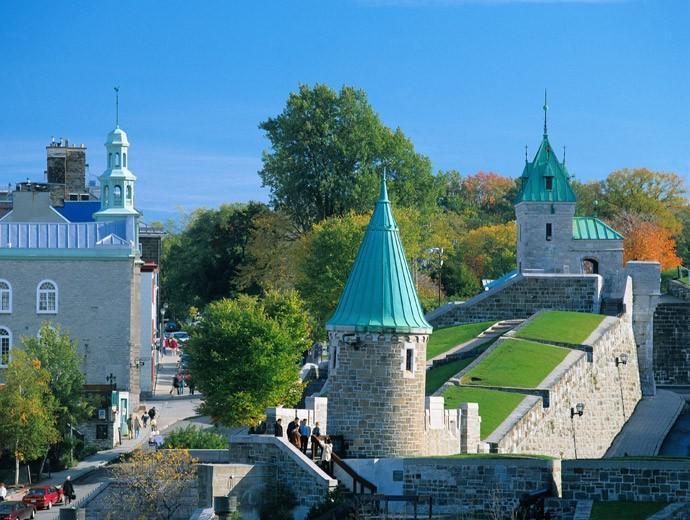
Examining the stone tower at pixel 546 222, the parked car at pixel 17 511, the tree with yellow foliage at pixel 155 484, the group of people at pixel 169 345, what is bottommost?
the parked car at pixel 17 511

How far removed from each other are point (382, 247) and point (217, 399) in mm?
23819

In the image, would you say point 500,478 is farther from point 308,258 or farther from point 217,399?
point 308,258

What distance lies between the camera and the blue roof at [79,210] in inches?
3634

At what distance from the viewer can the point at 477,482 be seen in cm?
3850

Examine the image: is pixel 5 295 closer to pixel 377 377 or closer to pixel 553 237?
pixel 553 237

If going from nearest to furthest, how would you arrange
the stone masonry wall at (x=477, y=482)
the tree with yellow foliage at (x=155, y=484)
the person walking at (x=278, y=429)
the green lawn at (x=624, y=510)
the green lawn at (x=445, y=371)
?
the green lawn at (x=624, y=510) < the stone masonry wall at (x=477, y=482) < the person walking at (x=278, y=429) < the tree with yellow foliage at (x=155, y=484) < the green lawn at (x=445, y=371)

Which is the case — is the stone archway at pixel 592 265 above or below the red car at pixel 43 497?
above

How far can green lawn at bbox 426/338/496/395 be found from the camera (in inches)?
2189

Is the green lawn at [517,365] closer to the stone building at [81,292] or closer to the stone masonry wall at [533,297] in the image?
the stone masonry wall at [533,297]

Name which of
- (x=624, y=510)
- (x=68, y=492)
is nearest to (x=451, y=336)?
(x=68, y=492)

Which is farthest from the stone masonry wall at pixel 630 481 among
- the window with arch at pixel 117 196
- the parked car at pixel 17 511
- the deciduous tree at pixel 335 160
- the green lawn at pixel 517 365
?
the deciduous tree at pixel 335 160

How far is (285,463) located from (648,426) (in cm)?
2399

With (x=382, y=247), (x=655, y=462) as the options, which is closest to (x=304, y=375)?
(x=382, y=247)

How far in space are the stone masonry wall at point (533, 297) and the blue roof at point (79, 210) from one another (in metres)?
24.4
